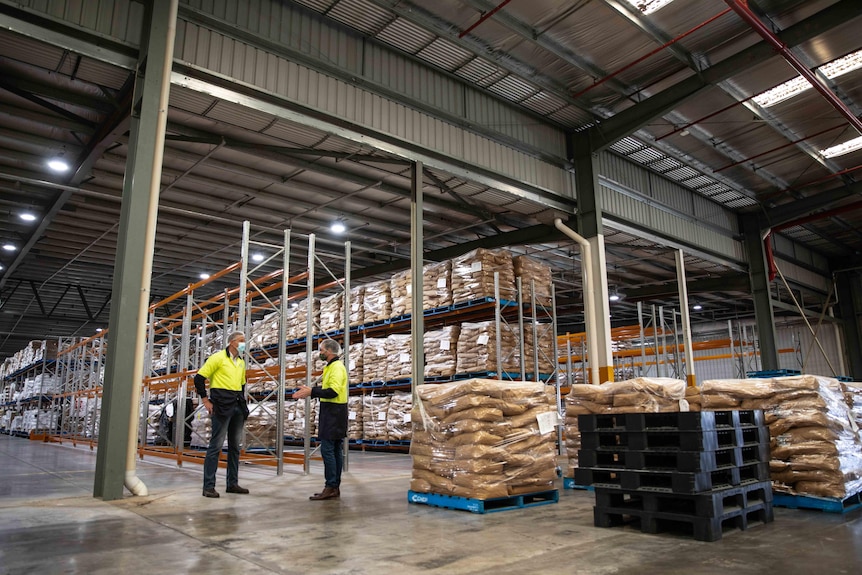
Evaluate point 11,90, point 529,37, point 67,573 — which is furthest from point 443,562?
point 11,90

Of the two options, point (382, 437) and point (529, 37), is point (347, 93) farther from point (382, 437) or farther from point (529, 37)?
point (382, 437)

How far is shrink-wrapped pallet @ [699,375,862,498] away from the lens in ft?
18.7

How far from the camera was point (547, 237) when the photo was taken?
13469 millimetres

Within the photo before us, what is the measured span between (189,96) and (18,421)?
2401cm

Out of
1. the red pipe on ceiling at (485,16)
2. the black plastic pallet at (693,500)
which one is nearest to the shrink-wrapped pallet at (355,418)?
the red pipe on ceiling at (485,16)

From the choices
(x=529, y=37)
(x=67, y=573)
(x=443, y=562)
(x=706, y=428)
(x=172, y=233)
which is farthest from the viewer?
(x=172, y=233)

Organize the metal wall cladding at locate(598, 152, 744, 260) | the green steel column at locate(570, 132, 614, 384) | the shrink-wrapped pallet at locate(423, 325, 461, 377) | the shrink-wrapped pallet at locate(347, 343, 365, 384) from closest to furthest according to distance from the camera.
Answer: the green steel column at locate(570, 132, 614, 384)
the shrink-wrapped pallet at locate(423, 325, 461, 377)
the metal wall cladding at locate(598, 152, 744, 260)
the shrink-wrapped pallet at locate(347, 343, 365, 384)

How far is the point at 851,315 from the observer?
20.7 meters

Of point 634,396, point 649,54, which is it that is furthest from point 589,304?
point 634,396

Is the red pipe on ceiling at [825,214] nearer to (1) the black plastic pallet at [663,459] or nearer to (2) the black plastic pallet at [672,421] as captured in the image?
(2) the black plastic pallet at [672,421]

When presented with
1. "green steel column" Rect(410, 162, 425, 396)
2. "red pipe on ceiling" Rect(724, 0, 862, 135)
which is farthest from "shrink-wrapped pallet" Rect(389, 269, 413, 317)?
"red pipe on ceiling" Rect(724, 0, 862, 135)

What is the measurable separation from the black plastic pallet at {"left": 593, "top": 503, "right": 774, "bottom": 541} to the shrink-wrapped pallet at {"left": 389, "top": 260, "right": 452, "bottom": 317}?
6993 millimetres

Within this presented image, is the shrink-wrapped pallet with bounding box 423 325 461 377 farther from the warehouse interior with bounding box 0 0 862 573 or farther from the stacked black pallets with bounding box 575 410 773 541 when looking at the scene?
the stacked black pallets with bounding box 575 410 773 541

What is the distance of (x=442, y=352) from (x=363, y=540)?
7.73m
